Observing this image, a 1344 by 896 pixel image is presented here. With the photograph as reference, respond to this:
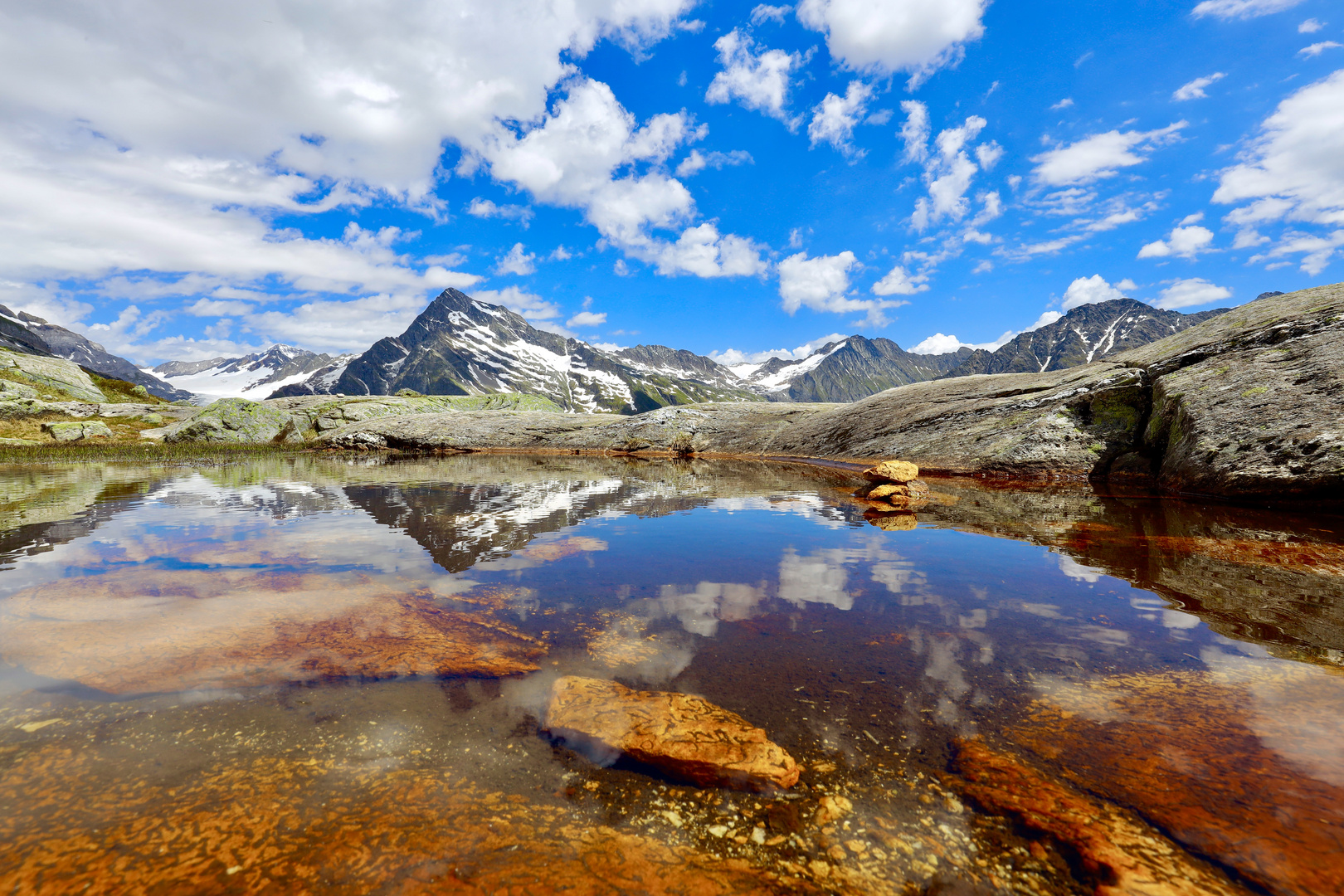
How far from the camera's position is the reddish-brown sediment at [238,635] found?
18.6ft

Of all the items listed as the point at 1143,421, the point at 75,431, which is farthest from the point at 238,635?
the point at 75,431

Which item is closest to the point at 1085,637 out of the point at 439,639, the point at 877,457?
the point at 439,639

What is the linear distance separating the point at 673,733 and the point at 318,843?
8.51 feet

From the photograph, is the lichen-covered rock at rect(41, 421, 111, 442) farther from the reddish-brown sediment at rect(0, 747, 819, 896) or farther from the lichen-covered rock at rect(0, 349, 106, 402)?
the reddish-brown sediment at rect(0, 747, 819, 896)

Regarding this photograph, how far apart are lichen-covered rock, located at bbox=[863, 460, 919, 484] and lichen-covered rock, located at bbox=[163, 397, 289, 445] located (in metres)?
63.3

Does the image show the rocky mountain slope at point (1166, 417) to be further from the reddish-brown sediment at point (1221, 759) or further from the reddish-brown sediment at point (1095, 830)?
the reddish-brown sediment at point (1095, 830)

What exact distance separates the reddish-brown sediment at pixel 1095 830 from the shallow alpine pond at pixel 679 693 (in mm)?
24

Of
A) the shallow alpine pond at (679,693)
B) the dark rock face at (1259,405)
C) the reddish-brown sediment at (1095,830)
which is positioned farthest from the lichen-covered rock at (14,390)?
the dark rock face at (1259,405)

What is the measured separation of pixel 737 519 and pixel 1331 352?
19.2 metres

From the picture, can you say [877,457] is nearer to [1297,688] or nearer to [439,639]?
[1297,688]

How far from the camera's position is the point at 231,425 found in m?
54.8

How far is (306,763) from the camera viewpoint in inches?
162

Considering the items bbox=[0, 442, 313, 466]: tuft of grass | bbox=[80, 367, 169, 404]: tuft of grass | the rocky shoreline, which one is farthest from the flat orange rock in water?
bbox=[80, 367, 169, 404]: tuft of grass

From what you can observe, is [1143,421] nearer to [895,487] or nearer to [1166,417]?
[1166,417]
